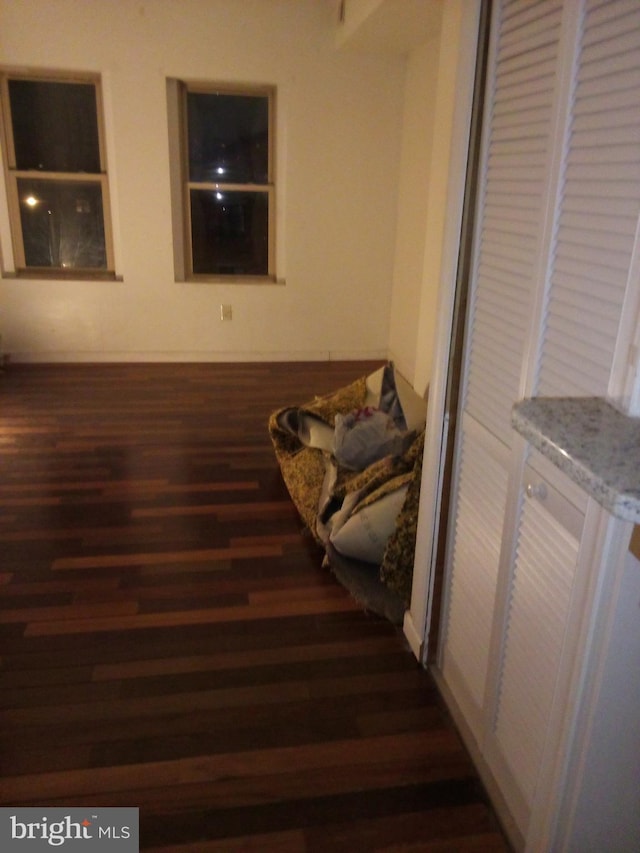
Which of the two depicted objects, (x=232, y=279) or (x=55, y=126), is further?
(x=232, y=279)

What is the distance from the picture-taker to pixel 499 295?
5.25 ft

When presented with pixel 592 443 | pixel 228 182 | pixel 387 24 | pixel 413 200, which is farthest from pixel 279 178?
pixel 592 443

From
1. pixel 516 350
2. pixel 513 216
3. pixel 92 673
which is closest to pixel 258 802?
pixel 92 673

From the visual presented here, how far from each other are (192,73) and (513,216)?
408cm

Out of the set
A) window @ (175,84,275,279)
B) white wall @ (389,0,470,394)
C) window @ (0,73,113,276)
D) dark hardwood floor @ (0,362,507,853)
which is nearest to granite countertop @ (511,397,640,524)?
dark hardwood floor @ (0,362,507,853)

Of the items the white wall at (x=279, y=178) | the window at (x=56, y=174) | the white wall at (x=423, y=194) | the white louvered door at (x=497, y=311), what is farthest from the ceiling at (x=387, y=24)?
the white louvered door at (x=497, y=311)

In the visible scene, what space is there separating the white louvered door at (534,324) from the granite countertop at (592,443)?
8cm

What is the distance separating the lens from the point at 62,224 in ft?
16.9

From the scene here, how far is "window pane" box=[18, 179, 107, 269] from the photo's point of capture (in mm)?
5047

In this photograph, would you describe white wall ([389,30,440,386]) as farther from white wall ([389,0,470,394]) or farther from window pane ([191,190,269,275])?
window pane ([191,190,269,275])

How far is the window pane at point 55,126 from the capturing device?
4.86m

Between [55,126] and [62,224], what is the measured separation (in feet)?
2.24

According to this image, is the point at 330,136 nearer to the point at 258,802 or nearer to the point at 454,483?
the point at 454,483

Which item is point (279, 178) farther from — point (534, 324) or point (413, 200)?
point (534, 324)
